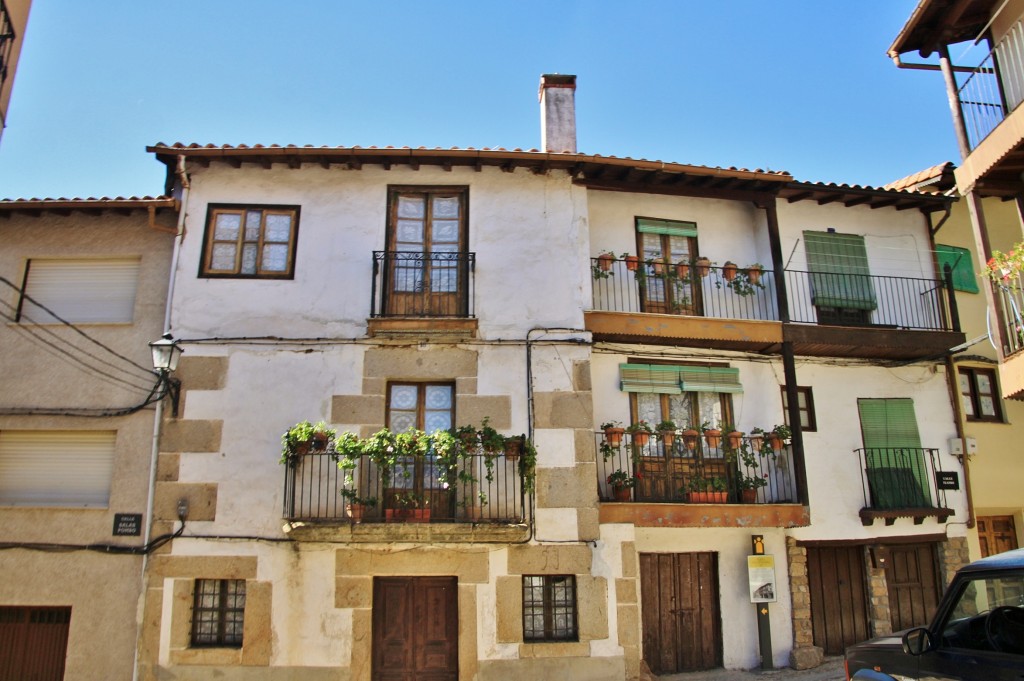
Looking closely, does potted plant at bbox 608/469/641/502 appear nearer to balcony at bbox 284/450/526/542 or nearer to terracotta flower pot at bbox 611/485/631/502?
Answer: terracotta flower pot at bbox 611/485/631/502

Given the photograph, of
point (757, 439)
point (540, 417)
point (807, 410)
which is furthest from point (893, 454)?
point (540, 417)

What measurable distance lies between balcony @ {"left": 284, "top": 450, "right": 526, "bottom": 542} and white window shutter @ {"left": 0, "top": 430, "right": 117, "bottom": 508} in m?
2.82

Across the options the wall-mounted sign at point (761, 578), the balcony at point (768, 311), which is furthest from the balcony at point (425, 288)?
the wall-mounted sign at point (761, 578)

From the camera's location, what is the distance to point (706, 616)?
38.4ft

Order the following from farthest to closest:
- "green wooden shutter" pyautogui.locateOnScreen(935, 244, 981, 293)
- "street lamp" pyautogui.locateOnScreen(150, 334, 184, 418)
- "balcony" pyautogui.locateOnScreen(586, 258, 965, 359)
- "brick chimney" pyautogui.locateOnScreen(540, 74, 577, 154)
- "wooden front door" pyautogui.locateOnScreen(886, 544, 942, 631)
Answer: "green wooden shutter" pyautogui.locateOnScreen(935, 244, 981, 293), "brick chimney" pyautogui.locateOnScreen(540, 74, 577, 154), "wooden front door" pyautogui.locateOnScreen(886, 544, 942, 631), "balcony" pyautogui.locateOnScreen(586, 258, 965, 359), "street lamp" pyautogui.locateOnScreen(150, 334, 184, 418)

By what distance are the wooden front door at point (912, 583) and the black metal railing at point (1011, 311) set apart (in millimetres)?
4262

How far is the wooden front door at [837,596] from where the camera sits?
12.1 metres

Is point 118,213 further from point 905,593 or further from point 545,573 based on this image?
point 905,593

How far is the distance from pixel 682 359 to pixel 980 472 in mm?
5774

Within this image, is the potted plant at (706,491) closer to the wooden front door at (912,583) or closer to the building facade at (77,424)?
the wooden front door at (912,583)

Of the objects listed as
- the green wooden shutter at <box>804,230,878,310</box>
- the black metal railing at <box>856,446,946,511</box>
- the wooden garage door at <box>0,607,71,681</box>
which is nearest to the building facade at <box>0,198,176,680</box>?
the wooden garage door at <box>0,607,71,681</box>

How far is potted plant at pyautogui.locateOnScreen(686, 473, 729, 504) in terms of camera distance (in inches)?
442

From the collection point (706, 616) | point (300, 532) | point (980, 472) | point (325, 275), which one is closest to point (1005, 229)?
point (980, 472)

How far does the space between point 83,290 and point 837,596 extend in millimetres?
12778
